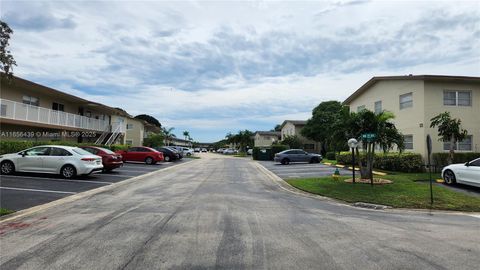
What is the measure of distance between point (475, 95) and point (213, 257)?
75.2 ft

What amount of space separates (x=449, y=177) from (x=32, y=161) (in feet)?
61.7

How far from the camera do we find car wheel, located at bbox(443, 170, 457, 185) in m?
15.5

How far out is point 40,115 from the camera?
Answer: 24.5 meters

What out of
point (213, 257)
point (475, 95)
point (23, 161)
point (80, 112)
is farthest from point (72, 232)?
point (80, 112)

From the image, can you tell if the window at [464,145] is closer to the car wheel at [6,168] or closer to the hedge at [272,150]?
the car wheel at [6,168]

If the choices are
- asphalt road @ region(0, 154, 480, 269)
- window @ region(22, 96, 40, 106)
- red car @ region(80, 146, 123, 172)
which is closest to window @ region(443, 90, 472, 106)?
asphalt road @ region(0, 154, 480, 269)

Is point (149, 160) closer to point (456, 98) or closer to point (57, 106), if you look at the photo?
point (57, 106)

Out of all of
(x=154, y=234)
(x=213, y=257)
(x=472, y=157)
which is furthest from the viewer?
(x=472, y=157)

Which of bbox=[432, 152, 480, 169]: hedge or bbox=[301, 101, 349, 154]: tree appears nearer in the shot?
bbox=[432, 152, 480, 169]: hedge

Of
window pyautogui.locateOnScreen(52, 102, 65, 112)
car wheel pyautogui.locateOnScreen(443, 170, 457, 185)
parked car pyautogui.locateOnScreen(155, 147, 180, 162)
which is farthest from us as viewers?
parked car pyautogui.locateOnScreen(155, 147, 180, 162)

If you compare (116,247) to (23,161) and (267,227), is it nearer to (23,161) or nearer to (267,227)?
(267,227)

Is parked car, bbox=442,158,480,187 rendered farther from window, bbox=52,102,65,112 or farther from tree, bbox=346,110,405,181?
window, bbox=52,102,65,112

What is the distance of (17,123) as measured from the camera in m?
22.4

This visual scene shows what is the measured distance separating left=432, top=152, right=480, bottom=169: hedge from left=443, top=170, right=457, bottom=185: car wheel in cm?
547
